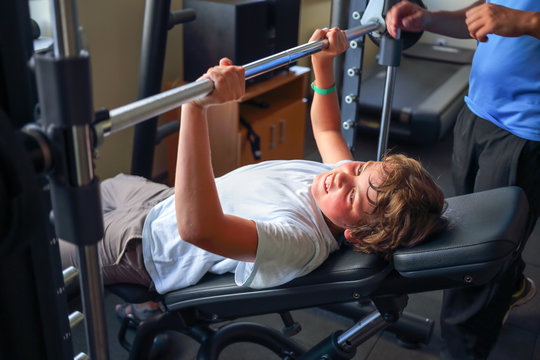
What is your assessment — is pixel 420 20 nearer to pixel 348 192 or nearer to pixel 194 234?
pixel 348 192

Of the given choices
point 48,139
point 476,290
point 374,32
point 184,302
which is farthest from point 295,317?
point 48,139

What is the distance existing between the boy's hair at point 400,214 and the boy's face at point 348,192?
0.06ft

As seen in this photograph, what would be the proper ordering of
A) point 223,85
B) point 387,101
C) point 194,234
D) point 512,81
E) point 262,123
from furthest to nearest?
point 262,123, point 387,101, point 512,81, point 194,234, point 223,85

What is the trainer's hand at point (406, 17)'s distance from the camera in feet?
5.28

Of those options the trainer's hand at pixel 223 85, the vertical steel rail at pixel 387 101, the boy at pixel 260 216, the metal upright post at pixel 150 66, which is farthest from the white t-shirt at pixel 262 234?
the metal upright post at pixel 150 66

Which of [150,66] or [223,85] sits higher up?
[223,85]

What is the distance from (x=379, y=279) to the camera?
3.78ft

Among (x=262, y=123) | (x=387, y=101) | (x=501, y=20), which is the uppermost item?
(x=501, y=20)

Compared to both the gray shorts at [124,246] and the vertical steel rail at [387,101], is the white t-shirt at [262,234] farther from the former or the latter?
the vertical steel rail at [387,101]

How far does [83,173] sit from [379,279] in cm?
75

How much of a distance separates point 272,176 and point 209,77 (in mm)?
463

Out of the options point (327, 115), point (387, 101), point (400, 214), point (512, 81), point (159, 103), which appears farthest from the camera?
point (387, 101)

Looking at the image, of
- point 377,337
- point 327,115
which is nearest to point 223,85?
point 327,115

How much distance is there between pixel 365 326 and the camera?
1.31m
